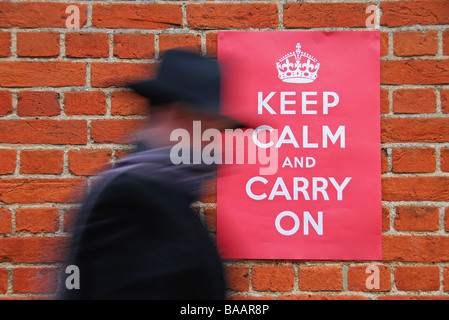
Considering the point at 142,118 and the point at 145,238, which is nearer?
the point at 145,238

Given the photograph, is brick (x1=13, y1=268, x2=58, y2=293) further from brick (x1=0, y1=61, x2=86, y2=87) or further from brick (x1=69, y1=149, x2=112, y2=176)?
brick (x1=0, y1=61, x2=86, y2=87)

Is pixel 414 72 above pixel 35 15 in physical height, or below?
below

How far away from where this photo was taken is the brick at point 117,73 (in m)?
1.19

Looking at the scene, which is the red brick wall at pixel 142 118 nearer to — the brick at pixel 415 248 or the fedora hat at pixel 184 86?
the brick at pixel 415 248

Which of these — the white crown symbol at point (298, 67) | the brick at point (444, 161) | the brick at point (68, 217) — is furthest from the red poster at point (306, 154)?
the brick at point (68, 217)

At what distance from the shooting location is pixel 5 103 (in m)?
1.19

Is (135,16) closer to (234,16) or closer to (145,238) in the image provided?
(234,16)

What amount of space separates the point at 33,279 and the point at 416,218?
1.19 m

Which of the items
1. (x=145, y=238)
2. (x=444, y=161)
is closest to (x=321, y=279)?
(x=444, y=161)

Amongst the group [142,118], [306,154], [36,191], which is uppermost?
[142,118]

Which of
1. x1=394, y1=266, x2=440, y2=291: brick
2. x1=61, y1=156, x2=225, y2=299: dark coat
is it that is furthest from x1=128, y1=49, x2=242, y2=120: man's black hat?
x1=394, y1=266, x2=440, y2=291: brick

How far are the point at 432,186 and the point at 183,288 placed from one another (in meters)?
0.83

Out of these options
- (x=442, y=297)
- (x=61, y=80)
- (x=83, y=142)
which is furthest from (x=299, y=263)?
(x=61, y=80)

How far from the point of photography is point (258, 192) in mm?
1173
